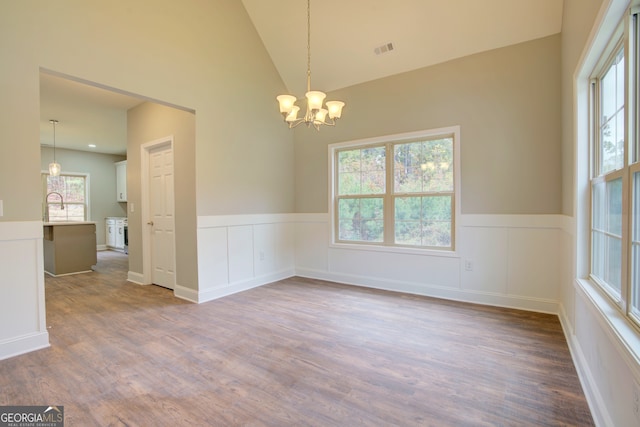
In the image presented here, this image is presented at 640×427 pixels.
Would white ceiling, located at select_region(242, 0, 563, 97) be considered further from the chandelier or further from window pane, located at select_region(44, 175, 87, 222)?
window pane, located at select_region(44, 175, 87, 222)

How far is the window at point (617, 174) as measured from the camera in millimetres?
1487

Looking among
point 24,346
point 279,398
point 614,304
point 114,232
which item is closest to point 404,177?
point 614,304

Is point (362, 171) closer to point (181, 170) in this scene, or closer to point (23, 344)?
point (181, 170)

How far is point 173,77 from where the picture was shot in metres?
3.56

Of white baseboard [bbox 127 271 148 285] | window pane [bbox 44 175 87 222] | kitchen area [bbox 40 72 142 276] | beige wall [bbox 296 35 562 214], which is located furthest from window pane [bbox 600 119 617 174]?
window pane [bbox 44 175 87 222]

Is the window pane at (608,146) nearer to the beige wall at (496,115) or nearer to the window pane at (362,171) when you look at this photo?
the beige wall at (496,115)

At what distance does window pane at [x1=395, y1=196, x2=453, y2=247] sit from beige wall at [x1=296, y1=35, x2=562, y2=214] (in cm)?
32

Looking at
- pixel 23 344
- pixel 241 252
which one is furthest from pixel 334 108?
pixel 23 344

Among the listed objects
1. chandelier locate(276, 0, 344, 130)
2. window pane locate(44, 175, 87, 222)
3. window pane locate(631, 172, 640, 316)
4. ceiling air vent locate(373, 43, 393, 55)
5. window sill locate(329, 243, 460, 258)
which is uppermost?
ceiling air vent locate(373, 43, 393, 55)

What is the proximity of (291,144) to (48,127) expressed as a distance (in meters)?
5.10

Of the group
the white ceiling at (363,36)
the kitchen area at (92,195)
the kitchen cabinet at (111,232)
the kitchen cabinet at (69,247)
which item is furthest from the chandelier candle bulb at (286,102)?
the kitchen cabinet at (111,232)

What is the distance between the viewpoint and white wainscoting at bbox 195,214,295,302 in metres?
3.96

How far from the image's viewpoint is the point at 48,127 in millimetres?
6230

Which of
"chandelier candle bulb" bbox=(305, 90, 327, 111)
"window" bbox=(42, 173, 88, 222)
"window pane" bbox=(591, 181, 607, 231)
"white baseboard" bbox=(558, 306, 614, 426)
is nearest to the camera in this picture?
"white baseboard" bbox=(558, 306, 614, 426)
